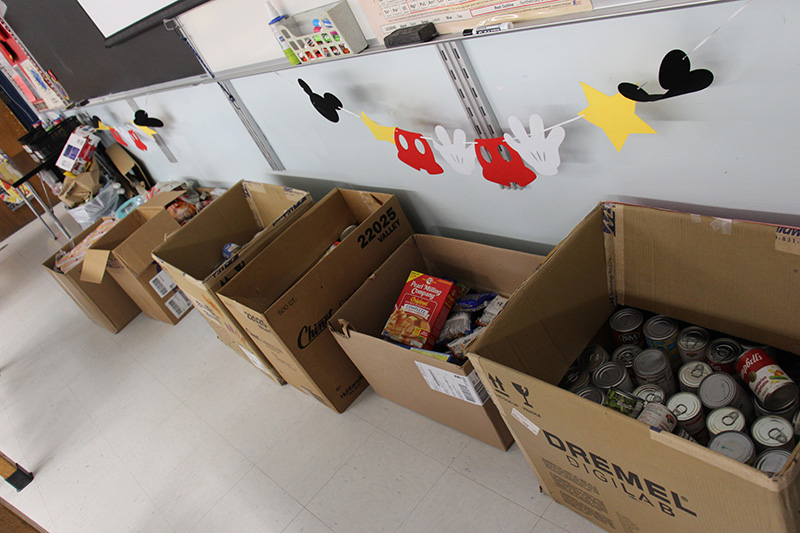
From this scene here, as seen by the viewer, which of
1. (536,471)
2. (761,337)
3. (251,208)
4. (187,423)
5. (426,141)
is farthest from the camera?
(251,208)

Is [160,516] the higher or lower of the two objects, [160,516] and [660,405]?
the lower

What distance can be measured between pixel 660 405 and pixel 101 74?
3.32 m

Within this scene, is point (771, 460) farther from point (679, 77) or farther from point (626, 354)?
point (679, 77)

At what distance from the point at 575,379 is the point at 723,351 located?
36 cm

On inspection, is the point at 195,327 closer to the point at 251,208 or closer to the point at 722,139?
the point at 251,208

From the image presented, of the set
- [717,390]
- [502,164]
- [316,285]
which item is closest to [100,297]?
[316,285]

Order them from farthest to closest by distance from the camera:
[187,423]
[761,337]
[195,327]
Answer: [195,327] → [187,423] → [761,337]

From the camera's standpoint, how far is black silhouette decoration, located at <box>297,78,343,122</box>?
5.83 ft

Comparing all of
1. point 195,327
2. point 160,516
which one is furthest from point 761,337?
point 195,327

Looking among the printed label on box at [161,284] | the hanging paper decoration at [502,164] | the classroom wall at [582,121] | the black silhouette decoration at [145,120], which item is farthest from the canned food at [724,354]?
the black silhouette decoration at [145,120]

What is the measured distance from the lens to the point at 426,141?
1596 millimetres

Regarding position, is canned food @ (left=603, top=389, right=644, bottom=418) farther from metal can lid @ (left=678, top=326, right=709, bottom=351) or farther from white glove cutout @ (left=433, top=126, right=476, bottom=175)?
white glove cutout @ (left=433, top=126, right=476, bottom=175)

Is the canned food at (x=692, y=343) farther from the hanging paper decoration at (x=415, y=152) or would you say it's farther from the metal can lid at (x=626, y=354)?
the hanging paper decoration at (x=415, y=152)

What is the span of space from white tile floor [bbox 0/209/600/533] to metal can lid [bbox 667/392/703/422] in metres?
0.41
